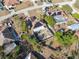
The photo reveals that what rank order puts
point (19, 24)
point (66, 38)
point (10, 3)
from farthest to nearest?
point (10, 3)
point (19, 24)
point (66, 38)

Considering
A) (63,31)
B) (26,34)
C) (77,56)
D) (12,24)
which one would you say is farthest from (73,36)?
(12,24)

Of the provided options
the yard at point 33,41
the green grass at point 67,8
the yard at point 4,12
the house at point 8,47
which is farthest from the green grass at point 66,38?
the yard at point 4,12

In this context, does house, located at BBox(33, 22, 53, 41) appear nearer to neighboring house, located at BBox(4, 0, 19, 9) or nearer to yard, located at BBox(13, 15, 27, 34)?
yard, located at BBox(13, 15, 27, 34)

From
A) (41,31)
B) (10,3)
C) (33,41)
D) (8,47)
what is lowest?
(33,41)

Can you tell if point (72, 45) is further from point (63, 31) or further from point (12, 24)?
point (12, 24)

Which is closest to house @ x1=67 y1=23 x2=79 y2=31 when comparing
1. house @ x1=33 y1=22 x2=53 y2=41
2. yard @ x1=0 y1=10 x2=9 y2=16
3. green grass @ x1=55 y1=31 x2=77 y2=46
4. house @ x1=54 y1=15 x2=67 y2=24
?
green grass @ x1=55 y1=31 x2=77 y2=46

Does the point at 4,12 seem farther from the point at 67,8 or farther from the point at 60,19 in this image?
the point at 67,8

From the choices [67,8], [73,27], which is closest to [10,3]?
[67,8]

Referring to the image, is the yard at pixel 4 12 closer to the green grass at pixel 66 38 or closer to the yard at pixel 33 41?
the yard at pixel 33 41
